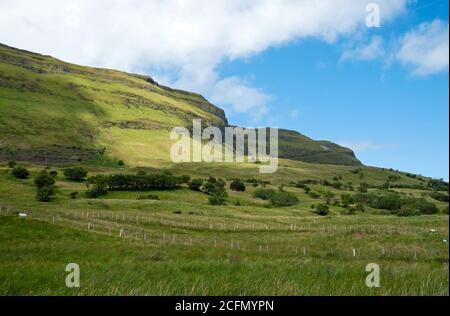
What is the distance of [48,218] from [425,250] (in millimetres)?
45994

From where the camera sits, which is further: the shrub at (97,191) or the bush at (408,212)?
the bush at (408,212)

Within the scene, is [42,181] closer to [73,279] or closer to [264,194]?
[264,194]

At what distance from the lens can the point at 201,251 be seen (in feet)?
124

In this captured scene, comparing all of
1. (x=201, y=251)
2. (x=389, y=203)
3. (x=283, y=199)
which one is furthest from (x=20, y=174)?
(x=389, y=203)

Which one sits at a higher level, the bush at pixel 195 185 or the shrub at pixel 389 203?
the bush at pixel 195 185

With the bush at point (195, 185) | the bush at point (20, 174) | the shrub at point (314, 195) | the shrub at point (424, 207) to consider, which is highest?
the bush at point (20, 174)

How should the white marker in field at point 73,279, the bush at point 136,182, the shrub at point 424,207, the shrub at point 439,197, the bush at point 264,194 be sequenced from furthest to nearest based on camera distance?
the shrub at point 439,197 → the bush at point 264,194 → the shrub at point 424,207 → the bush at point 136,182 → the white marker in field at point 73,279

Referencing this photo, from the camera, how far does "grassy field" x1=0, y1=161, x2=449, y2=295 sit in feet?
28.0

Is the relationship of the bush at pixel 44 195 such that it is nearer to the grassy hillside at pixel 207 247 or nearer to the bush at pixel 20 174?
the grassy hillside at pixel 207 247

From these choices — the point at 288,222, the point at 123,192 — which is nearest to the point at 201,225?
the point at 288,222

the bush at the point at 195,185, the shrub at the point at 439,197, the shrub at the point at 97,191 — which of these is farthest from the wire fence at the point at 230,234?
the shrub at the point at 439,197

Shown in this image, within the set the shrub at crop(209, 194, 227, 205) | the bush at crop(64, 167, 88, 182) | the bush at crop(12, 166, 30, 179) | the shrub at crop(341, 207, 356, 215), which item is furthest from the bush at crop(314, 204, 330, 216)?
the bush at crop(12, 166, 30, 179)

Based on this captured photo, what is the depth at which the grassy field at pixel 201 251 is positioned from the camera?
28.0ft

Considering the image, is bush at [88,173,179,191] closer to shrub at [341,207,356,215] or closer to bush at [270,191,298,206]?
bush at [270,191,298,206]
